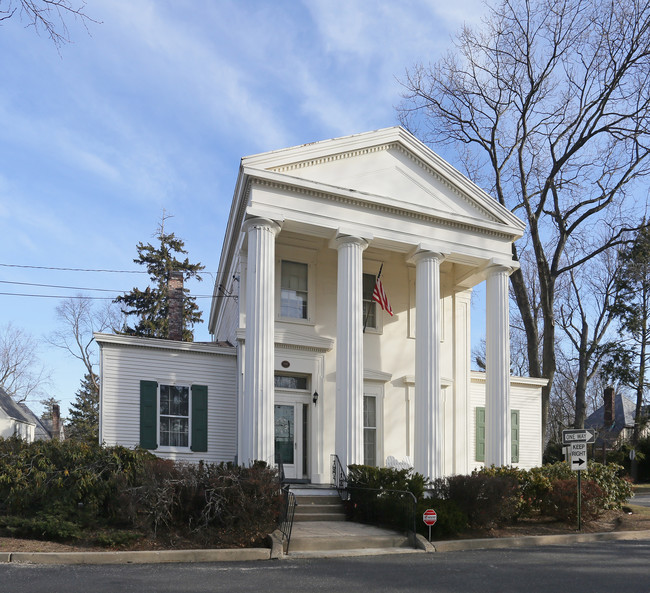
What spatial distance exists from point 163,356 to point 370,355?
5.83 meters

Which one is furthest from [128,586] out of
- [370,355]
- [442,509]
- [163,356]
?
[370,355]

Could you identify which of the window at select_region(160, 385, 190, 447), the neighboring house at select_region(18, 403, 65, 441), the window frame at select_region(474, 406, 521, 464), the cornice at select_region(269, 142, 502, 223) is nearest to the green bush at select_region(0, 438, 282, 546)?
the window at select_region(160, 385, 190, 447)

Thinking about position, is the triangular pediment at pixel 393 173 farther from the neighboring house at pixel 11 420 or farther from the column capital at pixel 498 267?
the neighboring house at pixel 11 420

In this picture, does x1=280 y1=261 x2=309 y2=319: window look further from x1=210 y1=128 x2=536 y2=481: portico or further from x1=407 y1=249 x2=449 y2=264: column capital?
x1=407 y1=249 x2=449 y2=264: column capital

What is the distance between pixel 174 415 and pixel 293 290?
465 centimetres

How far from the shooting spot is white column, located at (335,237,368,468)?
16.6 metres

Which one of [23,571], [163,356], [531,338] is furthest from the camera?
[531,338]

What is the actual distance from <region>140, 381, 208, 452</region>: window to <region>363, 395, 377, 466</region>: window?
14.7ft

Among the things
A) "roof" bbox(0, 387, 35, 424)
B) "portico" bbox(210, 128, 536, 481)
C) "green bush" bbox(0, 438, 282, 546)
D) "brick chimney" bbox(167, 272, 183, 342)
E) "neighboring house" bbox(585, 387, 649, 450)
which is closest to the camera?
"green bush" bbox(0, 438, 282, 546)

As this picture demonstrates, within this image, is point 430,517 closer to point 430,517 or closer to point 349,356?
point 430,517

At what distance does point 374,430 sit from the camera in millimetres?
19609

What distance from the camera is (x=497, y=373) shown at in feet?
62.3

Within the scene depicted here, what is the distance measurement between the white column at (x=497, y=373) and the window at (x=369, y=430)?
3.06 metres

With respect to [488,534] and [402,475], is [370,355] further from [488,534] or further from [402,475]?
[488,534]
